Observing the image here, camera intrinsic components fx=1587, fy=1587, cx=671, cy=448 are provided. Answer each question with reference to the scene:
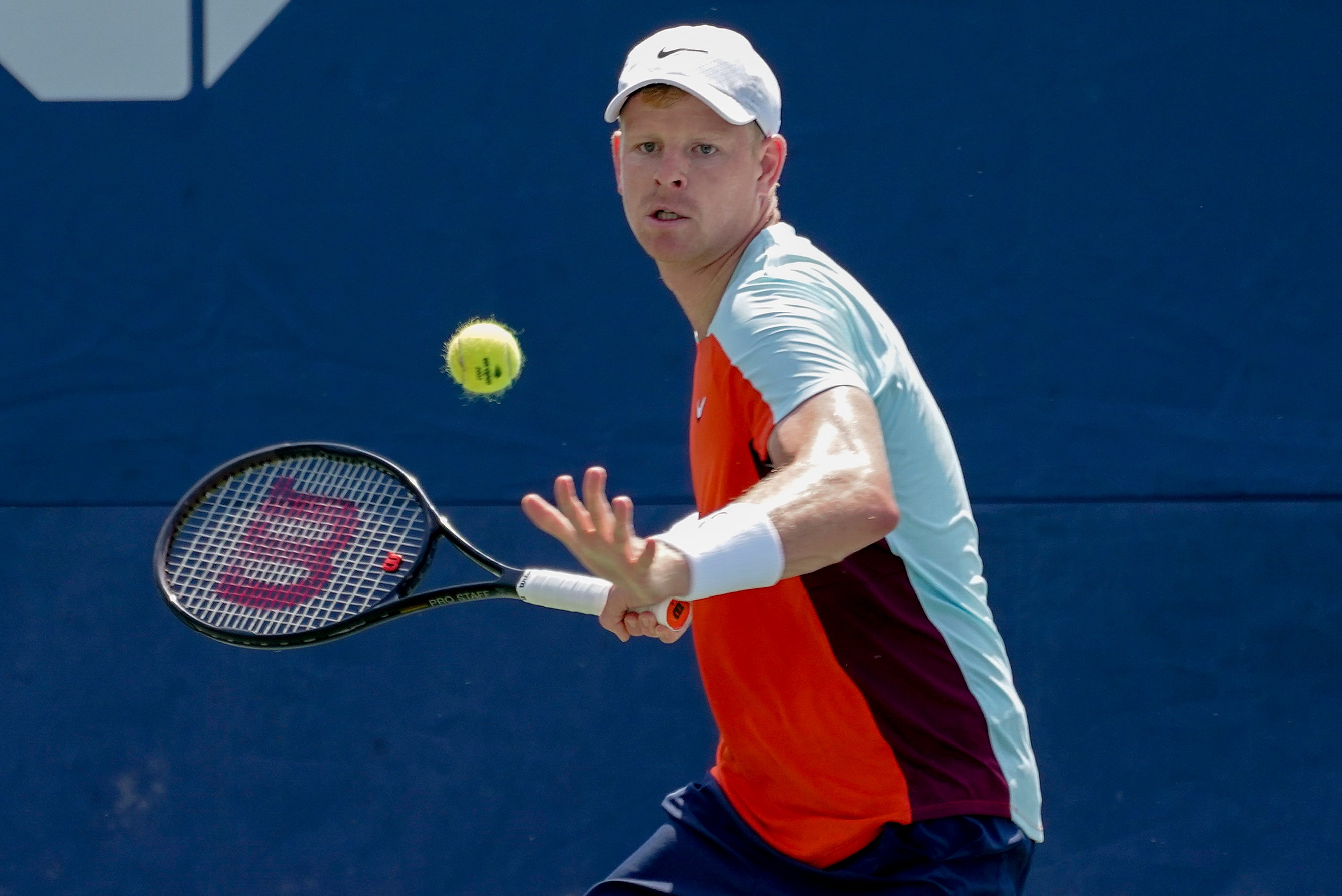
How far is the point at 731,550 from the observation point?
1.42 m

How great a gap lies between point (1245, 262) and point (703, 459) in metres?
2.12

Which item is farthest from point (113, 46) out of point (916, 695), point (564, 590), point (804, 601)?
point (916, 695)

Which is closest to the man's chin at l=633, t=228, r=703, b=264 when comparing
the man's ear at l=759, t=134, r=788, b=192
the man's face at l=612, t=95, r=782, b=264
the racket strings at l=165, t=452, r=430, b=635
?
the man's face at l=612, t=95, r=782, b=264

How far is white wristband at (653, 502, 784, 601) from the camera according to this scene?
1.42 metres

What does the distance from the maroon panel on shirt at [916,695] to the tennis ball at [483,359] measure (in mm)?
1548

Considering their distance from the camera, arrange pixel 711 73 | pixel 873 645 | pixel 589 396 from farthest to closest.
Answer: pixel 589 396
pixel 711 73
pixel 873 645

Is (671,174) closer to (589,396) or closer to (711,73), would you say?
(711,73)

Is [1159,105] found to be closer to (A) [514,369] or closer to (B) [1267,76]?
(B) [1267,76]

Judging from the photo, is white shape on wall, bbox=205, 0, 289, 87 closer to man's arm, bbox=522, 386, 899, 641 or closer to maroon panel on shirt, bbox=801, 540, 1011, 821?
maroon panel on shirt, bbox=801, 540, 1011, 821

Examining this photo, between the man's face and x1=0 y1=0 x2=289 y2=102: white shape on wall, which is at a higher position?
x1=0 y1=0 x2=289 y2=102: white shape on wall

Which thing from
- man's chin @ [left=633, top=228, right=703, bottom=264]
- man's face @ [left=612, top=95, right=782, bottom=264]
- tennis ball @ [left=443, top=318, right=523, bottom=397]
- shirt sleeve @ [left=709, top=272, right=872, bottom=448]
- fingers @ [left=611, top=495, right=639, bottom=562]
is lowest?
tennis ball @ [left=443, top=318, right=523, bottom=397]

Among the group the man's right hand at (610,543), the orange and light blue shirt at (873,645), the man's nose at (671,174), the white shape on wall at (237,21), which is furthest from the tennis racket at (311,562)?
the white shape on wall at (237,21)

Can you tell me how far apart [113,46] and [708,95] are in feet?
7.72

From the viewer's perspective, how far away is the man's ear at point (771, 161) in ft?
6.95
